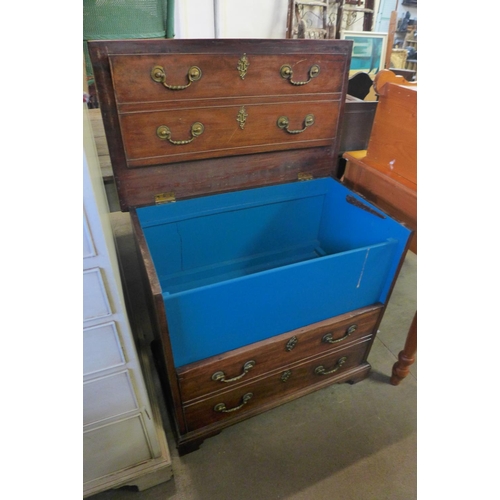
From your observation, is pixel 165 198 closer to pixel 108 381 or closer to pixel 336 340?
pixel 108 381

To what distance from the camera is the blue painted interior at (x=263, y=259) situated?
30.4 inches

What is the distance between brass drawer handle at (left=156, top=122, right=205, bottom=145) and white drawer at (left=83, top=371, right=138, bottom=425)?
23.1 inches

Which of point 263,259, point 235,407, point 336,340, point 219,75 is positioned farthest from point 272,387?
point 219,75

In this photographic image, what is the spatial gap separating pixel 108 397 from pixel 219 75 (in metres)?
0.80

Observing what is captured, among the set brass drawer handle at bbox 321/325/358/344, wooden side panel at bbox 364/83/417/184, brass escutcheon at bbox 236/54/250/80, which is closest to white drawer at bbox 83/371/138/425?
brass drawer handle at bbox 321/325/358/344

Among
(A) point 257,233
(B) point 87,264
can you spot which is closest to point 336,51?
(A) point 257,233

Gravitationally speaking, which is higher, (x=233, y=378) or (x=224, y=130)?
(x=224, y=130)

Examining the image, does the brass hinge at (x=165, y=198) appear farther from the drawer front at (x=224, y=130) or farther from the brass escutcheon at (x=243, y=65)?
the brass escutcheon at (x=243, y=65)

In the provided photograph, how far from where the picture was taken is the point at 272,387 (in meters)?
1.05

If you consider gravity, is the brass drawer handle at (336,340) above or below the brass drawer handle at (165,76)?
below

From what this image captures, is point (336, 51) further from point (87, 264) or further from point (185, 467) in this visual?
point (185, 467)

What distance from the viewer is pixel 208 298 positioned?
726mm

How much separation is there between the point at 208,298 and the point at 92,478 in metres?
0.59

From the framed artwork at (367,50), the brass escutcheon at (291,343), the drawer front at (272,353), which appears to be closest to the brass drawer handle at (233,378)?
the drawer front at (272,353)
